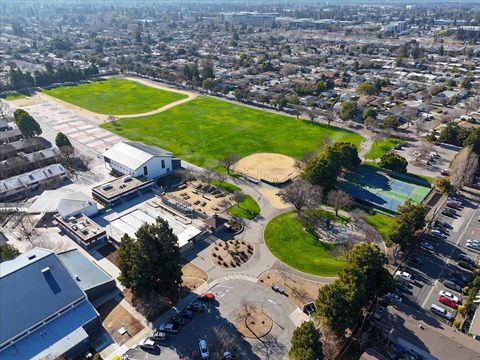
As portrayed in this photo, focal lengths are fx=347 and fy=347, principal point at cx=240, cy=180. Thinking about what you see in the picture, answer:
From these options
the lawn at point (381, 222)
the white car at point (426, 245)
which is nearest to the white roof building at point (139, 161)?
the lawn at point (381, 222)

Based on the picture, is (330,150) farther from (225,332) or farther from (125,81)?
(125,81)

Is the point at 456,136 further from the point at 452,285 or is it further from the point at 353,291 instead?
the point at 353,291

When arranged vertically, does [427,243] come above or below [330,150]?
below

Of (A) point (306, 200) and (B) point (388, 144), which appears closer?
(A) point (306, 200)

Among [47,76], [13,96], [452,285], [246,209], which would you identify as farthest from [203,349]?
[47,76]

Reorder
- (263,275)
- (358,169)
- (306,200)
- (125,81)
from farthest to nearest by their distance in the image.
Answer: (125,81) < (358,169) < (306,200) < (263,275)

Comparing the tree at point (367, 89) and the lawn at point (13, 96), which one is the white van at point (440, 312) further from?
the lawn at point (13, 96)

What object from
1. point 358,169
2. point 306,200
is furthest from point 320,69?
point 306,200
